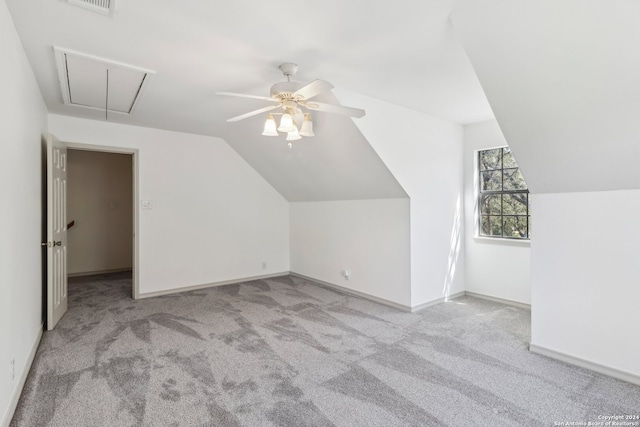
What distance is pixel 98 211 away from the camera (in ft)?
19.8

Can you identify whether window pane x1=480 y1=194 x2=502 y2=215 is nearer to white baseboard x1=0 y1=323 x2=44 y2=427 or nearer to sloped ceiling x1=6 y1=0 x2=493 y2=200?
sloped ceiling x1=6 y1=0 x2=493 y2=200

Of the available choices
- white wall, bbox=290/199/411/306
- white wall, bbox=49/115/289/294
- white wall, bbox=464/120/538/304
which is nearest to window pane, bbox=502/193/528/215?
white wall, bbox=464/120/538/304

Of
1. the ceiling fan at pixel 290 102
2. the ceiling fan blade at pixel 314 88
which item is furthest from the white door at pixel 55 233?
the ceiling fan blade at pixel 314 88

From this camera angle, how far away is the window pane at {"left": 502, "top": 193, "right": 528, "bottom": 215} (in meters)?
3.99

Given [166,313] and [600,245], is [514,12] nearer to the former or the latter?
[600,245]

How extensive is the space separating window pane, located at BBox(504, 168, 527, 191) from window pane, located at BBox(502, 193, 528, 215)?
9 centimetres

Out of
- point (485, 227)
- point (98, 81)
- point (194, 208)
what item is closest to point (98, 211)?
point (194, 208)

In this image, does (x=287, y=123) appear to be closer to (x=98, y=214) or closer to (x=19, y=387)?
(x=19, y=387)

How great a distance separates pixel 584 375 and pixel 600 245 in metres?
0.96

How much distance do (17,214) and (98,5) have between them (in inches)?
58.8

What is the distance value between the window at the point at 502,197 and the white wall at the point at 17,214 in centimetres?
475

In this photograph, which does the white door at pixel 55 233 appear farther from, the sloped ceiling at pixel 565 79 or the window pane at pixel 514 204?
the window pane at pixel 514 204

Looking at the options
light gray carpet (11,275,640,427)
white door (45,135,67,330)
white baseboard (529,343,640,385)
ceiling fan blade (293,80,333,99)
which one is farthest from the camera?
white door (45,135,67,330)

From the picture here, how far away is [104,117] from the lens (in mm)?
3990
